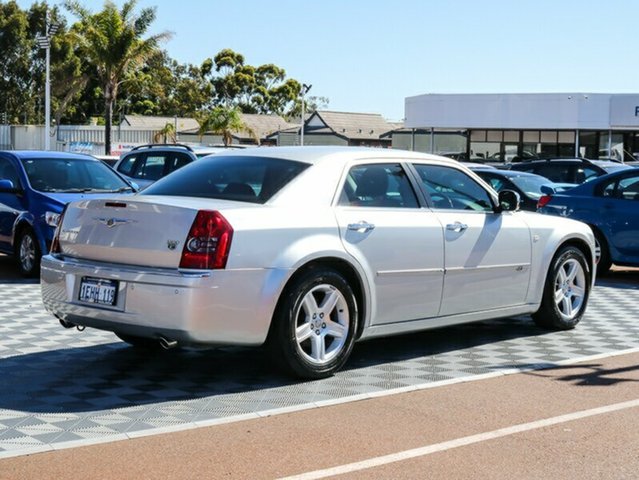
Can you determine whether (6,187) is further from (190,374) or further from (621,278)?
(621,278)

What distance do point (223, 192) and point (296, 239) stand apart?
80 cm

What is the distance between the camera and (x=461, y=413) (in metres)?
6.53

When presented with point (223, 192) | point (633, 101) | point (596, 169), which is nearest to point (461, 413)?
point (223, 192)

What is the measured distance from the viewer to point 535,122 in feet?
154

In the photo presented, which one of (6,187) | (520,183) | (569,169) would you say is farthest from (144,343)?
(569,169)

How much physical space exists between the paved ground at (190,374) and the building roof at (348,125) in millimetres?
64811

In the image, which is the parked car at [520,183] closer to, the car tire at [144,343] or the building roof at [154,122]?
the car tire at [144,343]

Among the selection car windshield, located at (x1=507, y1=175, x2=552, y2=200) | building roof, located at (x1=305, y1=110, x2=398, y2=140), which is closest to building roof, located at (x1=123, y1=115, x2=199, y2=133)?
building roof, located at (x1=305, y1=110, x2=398, y2=140)

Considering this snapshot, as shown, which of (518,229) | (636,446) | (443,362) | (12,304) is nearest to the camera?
(636,446)

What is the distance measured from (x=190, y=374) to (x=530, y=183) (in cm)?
1298

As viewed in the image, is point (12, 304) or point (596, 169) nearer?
point (12, 304)

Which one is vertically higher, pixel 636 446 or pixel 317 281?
pixel 317 281

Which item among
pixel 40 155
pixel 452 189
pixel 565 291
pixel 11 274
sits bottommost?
pixel 11 274

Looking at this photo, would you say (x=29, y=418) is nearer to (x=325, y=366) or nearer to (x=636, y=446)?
(x=325, y=366)
